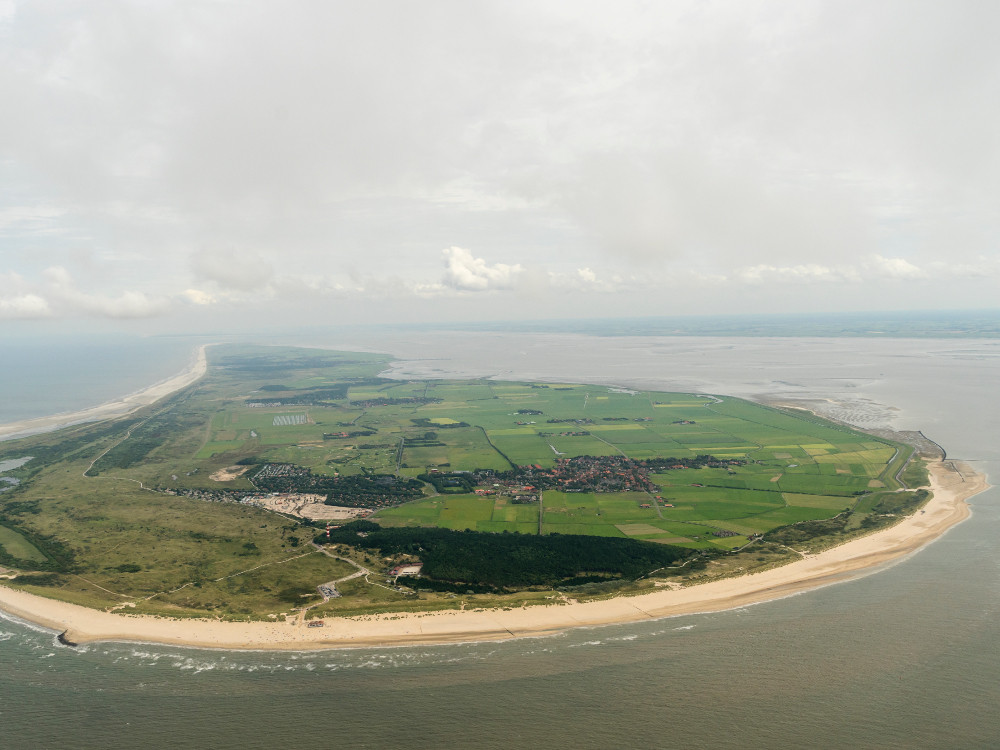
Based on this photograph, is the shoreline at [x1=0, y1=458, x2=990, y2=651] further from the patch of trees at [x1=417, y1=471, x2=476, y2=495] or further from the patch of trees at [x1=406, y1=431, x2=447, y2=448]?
the patch of trees at [x1=406, y1=431, x2=447, y2=448]

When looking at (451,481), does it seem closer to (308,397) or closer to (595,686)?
(595,686)

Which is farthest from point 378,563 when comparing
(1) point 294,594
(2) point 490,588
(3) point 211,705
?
(3) point 211,705

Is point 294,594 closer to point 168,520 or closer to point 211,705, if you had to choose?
point 211,705

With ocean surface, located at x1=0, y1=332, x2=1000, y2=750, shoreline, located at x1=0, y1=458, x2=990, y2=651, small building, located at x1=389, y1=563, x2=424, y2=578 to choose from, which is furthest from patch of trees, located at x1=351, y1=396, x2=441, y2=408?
ocean surface, located at x1=0, y1=332, x2=1000, y2=750

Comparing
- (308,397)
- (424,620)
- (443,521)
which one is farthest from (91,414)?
(424,620)

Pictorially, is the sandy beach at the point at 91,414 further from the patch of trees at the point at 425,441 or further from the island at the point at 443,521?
the patch of trees at the point at 425,441
